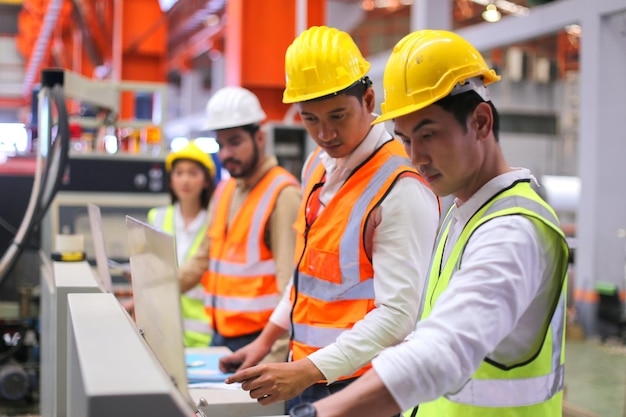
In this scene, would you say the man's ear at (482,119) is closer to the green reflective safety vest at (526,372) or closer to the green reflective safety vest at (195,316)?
the green reflective safety vest at (526,372)

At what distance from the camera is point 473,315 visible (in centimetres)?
106

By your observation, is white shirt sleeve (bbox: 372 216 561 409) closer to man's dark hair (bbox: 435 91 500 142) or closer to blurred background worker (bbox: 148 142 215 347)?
man's dark hair (bbox: 435 91 500 142)

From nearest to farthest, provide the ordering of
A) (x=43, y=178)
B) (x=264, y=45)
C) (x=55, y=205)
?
(x=43, y=178), (x=55, y=205), (x=264, y=45)

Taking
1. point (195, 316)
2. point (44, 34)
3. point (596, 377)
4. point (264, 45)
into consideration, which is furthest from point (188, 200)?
point (44, 34)

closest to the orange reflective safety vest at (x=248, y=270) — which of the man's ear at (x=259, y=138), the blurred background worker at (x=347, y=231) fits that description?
the man's ear at (x=259, y=138)

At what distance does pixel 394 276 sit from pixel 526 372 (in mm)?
579

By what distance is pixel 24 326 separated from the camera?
3920mm

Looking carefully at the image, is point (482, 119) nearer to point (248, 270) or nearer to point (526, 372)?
point (526, 372)

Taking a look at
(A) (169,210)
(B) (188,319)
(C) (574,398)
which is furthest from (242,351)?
(C) (574,398)

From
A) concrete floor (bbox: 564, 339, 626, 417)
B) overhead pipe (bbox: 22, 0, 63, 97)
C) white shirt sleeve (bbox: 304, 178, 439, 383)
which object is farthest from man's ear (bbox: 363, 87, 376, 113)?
overhead pipe (bbox: 22, 0, 63, 97)

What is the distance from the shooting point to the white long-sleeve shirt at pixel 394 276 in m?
1.69

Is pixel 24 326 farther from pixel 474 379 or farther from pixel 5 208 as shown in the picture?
pixel 474 379

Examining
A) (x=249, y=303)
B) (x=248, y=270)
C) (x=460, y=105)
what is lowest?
(x=249, y=303)

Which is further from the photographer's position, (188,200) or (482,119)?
(188,200)
